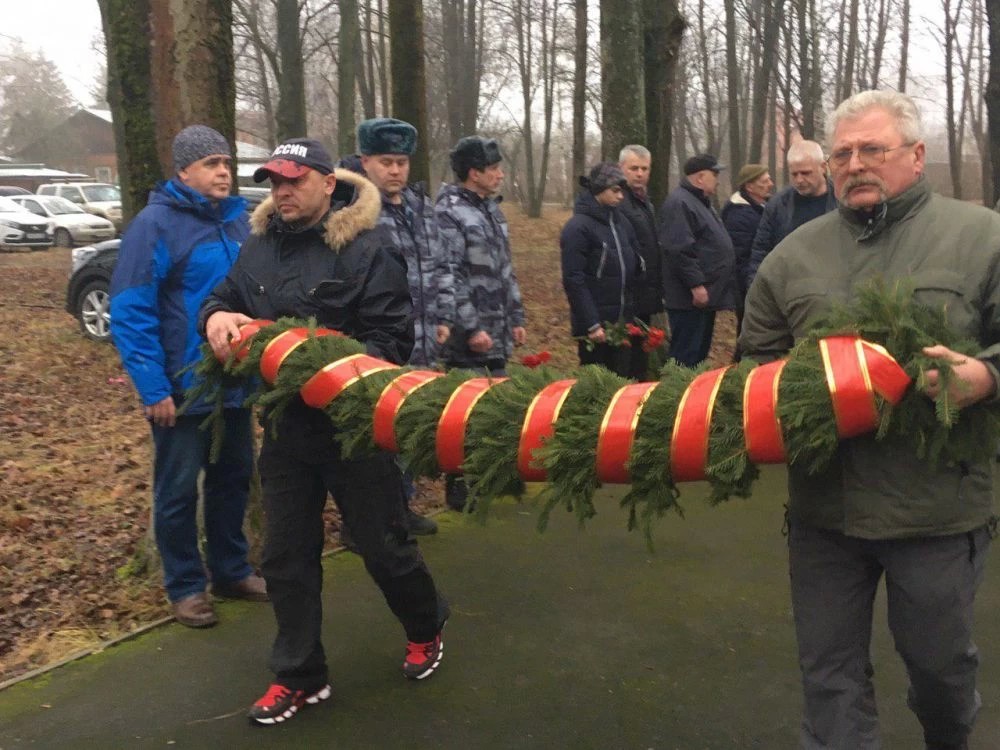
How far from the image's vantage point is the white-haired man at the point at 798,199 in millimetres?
7617

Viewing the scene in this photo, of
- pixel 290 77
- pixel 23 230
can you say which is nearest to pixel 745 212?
pixel 290 77

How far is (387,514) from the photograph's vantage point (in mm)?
3920

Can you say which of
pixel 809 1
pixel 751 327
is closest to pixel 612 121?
pixel 751 327

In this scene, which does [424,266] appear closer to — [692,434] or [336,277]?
[336,277]

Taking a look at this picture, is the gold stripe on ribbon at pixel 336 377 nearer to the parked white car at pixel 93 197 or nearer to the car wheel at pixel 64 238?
the car wheel at pixel 64 238

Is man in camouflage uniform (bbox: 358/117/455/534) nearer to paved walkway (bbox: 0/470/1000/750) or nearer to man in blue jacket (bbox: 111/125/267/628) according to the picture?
man in blue jacket (bbox: 111/125/267/628)

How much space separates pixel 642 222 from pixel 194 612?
14.6 ft

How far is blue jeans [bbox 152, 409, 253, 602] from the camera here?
4.58 meters

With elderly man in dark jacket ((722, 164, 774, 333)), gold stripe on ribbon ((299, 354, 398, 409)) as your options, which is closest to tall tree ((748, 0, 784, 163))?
elderly man in dark jacket ((722, 164, 774, 333))

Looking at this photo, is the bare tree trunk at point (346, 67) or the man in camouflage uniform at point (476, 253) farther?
the bare tree trunk at point (346, 67)

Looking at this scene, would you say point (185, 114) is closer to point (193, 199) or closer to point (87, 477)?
point (193, 199)

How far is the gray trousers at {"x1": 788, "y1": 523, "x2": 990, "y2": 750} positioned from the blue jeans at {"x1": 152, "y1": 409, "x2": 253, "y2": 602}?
8.58 ft

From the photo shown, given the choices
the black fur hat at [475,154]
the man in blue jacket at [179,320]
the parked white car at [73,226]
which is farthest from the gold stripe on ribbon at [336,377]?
the parked white car at [73,226]

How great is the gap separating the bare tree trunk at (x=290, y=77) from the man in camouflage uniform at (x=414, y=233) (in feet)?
49.7
